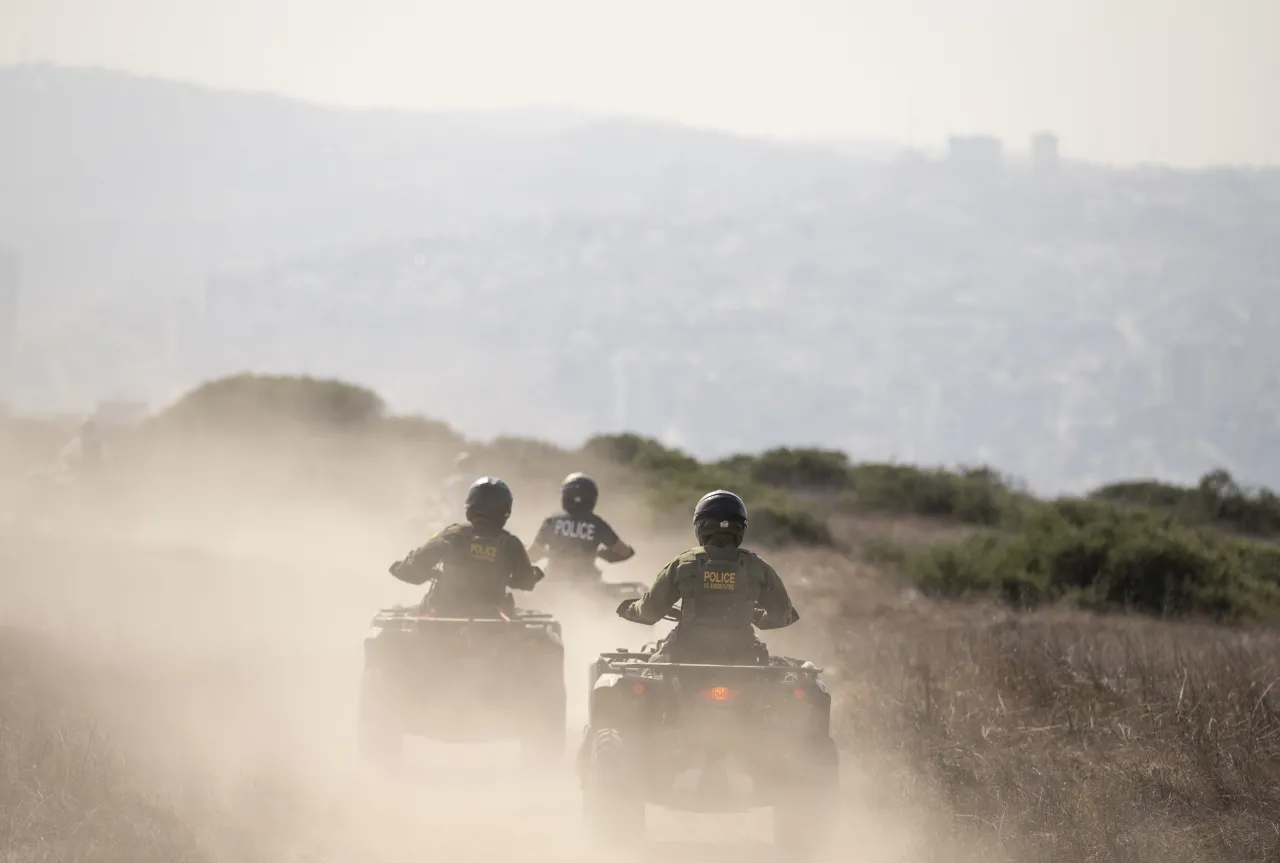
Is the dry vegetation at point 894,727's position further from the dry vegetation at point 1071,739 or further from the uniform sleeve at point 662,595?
the uniform sleeve at point 662,595

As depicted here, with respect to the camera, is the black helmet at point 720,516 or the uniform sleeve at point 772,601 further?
the uniform sleeve at point 772,601

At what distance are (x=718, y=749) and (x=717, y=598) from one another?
1.01m

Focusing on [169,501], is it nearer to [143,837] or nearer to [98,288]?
[143,837]

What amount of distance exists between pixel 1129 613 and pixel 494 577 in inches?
585

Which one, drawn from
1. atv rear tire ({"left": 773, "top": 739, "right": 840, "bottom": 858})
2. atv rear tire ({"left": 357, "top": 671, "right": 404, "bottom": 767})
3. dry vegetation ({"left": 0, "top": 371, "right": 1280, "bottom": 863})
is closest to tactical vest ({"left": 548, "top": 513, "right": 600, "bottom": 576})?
dry vegetation ({"left": 0, "top": 371, "right": 1280, "bottom": 863})

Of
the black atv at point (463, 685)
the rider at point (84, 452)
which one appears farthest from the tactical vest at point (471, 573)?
the rider at point (84, 452)

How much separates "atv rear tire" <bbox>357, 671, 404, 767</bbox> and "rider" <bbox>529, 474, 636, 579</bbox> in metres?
3.33

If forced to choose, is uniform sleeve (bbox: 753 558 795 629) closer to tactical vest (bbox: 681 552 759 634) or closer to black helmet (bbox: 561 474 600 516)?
tactical vest (bbox: 681 552 759 634)

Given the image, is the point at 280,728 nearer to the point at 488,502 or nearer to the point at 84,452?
the point at 488,502

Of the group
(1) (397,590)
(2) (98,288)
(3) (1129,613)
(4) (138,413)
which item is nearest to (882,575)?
(3) (1129,613)

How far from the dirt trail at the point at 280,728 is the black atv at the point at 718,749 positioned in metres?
0.46

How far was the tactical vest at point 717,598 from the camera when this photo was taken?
10.0m

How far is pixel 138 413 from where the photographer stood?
50.9m

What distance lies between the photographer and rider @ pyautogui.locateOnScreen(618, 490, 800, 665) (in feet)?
32.8
